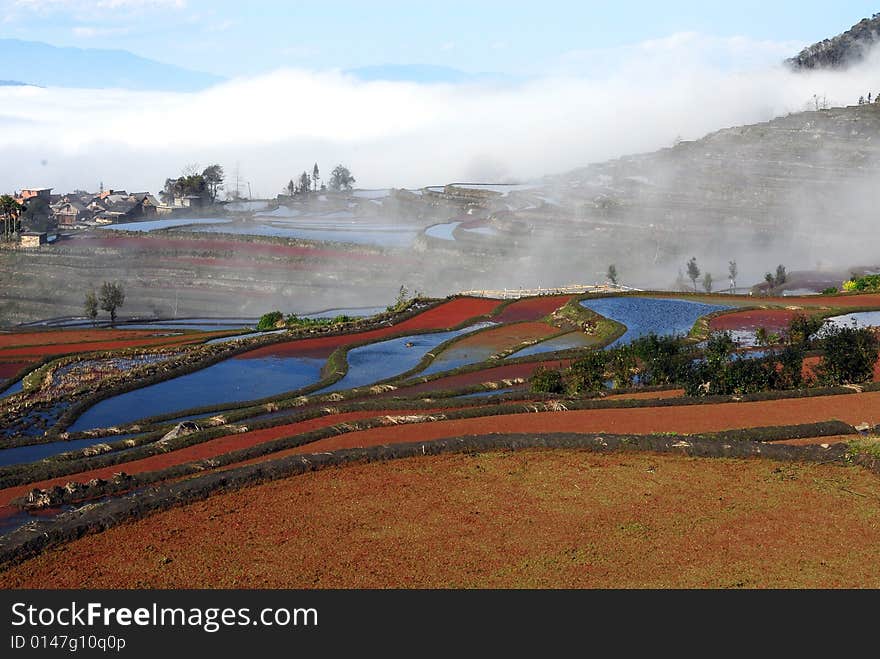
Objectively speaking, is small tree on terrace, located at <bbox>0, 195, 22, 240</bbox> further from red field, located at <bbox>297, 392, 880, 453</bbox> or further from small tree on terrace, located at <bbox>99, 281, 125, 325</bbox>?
red field, located at <bbox>297, 392, 880, 453</bbox>

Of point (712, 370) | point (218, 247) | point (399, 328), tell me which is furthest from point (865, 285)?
point (218, 247)

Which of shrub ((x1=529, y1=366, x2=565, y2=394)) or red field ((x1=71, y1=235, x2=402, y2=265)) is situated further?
red field ((x1=71, y1=235, x2=402, y2=265))

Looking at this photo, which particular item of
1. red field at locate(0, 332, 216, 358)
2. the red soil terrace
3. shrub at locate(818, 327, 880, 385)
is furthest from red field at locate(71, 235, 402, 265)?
shrub at locate(818, 327, 880, 385)

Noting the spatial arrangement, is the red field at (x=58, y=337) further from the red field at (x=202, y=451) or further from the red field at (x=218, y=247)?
the red field at (x=218, y=247)

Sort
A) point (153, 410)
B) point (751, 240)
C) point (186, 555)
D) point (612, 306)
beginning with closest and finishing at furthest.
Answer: point (186, 555), point (153, 410), point (612, 306), point (751, 240)

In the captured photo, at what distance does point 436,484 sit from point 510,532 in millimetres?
3605

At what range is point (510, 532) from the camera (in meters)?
19.4

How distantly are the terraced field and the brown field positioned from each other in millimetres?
62

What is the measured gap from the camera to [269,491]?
2214cm

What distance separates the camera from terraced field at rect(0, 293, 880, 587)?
17.8 m

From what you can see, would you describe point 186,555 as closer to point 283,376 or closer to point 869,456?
point 869,456

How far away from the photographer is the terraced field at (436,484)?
58.5 ft

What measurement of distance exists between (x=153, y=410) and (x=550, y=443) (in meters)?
18.5

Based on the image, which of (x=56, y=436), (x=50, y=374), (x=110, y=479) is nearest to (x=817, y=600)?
(x=110, y=479)
